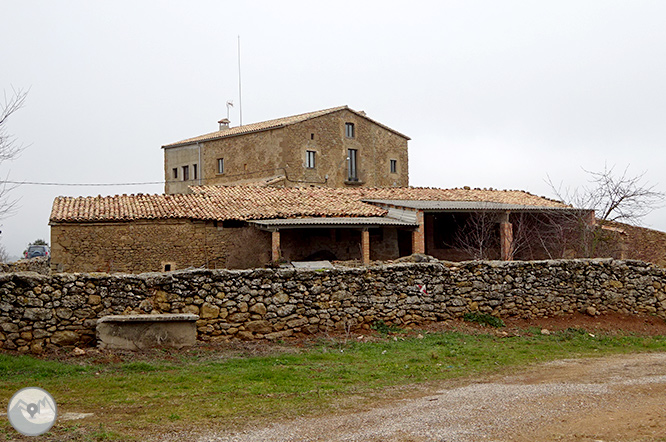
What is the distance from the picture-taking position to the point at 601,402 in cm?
712

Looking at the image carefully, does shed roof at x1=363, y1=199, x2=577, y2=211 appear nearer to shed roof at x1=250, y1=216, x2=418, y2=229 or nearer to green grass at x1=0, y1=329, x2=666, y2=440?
shed roof at x1=250, y1=216, x2=418, y2=229

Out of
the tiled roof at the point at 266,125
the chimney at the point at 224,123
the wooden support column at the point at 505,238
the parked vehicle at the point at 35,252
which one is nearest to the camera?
the wooden support column at the point at 505,238

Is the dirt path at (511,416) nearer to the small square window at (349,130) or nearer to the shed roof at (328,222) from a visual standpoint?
the shed roof at (328,222)

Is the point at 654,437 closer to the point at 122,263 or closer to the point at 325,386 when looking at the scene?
the point at 325,386

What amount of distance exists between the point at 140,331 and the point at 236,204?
14.9 metres

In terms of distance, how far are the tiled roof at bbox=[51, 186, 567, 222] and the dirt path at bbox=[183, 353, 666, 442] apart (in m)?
15.9

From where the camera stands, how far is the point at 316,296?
11609 millimetres

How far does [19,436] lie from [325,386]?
142 inches

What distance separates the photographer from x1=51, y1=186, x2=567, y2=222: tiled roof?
73.3 ft

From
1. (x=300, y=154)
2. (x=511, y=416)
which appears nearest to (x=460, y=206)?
(x=300, y=154)

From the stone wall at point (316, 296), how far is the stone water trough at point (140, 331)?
0.43 metres

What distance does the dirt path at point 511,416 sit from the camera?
6027 mm

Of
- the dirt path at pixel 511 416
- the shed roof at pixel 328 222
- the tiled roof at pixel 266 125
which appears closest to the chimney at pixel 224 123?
the tiled roof at pixel 266 125

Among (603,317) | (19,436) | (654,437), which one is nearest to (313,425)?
(19,436)
